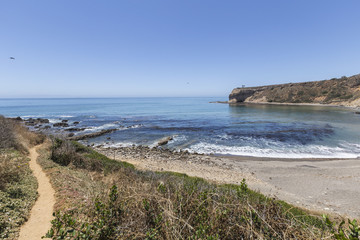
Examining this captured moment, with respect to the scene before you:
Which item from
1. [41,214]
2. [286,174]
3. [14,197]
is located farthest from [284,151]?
[14,197]

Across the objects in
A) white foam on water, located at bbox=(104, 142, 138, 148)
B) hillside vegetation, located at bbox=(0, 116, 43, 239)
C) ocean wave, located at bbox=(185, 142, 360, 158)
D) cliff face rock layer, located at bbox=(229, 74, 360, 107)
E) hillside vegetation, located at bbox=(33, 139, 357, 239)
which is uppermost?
cliff face rock layer, located at bbox=(229, 74, 360, 107)

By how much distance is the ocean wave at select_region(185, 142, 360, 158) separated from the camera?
17.4 meters

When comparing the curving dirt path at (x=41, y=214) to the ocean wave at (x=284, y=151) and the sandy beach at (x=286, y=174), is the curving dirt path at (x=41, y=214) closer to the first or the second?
the sandy beach at (x=286, y=174)

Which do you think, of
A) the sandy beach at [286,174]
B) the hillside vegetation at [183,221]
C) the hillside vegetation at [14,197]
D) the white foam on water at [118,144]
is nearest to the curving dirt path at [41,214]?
the hillside vegetation at [14,197]

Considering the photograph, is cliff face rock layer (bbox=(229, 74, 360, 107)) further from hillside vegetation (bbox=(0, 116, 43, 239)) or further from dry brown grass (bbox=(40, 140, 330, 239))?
hillside vegetation (bbox=(0, 116, 43, 239))

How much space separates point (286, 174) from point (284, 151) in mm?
7187

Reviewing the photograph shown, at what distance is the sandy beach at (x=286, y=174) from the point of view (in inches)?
361

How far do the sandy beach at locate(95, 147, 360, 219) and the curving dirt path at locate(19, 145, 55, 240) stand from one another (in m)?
7.57

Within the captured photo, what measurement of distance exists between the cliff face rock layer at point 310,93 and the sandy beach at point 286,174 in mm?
77733

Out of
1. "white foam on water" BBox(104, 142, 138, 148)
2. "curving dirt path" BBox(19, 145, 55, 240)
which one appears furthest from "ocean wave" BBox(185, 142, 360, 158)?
"curving dirt path" BBox(19, 145, 55, 240)

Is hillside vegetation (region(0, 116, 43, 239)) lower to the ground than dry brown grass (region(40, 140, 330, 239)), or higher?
lower

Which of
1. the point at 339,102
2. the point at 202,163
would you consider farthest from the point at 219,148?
the point at 339,102

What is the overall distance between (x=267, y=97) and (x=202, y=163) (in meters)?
108

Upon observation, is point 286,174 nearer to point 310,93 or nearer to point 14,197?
point 14,197
